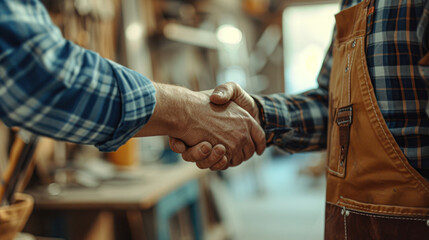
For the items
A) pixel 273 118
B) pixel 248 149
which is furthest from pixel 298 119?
pixel 248 149

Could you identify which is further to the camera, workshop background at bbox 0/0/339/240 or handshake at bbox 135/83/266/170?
workshop background at bbox 0/0/339/240

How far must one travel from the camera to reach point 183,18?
3.79 m

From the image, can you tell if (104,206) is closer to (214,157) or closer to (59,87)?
(214,157)

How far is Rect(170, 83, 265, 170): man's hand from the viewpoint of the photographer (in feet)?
3.97

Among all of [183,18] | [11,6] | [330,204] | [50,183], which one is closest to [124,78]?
[11,6]

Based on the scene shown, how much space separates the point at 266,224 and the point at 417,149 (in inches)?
120

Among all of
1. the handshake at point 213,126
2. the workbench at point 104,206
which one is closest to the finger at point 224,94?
the handshake at point 213,126

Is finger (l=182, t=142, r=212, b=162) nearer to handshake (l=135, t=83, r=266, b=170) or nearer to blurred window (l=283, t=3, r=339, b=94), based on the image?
handshake (l=135, t=83, r=266, b=170)

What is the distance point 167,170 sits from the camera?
241 centimetres

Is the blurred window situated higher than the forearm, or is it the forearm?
the blurred window

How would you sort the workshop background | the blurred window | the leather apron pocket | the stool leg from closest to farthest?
the leather apron pocket, the workshop background, the stool leg, the blurred window

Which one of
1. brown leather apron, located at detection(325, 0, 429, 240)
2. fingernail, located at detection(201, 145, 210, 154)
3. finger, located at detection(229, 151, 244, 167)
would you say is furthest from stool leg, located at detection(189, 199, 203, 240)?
brown leather apron, located at detection(325, 0, 429, 240)

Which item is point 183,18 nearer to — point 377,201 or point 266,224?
point 266,224

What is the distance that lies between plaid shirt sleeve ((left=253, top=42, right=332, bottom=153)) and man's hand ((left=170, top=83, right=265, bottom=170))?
0.05 m
